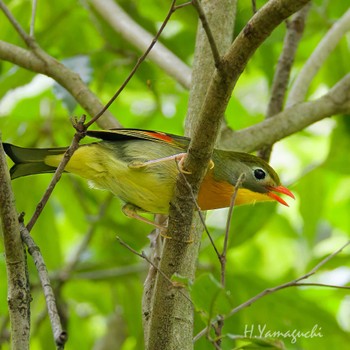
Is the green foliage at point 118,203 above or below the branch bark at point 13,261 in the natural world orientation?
above

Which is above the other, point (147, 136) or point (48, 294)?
point (147, 136)

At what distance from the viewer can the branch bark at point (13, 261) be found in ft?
7.89

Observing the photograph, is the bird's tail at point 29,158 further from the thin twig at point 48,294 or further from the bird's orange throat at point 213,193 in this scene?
the thin twig at point 48,294

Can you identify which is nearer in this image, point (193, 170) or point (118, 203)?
point (193, 170)

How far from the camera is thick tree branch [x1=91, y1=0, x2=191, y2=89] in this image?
4.45 metres

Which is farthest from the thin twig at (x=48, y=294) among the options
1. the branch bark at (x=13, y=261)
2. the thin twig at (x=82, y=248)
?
→ the thin twig at (x=82, y=248)

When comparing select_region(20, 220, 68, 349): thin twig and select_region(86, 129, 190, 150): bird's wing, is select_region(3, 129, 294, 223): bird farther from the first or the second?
select_region(20, 220, 68, 349): thin twig

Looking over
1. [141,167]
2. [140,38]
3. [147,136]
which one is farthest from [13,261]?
[140,38]

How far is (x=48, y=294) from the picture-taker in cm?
229

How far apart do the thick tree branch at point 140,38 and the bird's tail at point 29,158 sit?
1.01 m

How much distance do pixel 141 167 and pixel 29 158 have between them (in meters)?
0.56

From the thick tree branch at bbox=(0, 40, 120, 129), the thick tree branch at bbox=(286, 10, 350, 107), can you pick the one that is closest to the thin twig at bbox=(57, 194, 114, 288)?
the thick tree branch at bbox=(0, 40, 120, 129)

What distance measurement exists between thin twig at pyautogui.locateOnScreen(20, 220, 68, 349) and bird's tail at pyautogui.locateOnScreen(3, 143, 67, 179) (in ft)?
3.50

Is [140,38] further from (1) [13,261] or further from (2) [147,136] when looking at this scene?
(1) [13,261]
